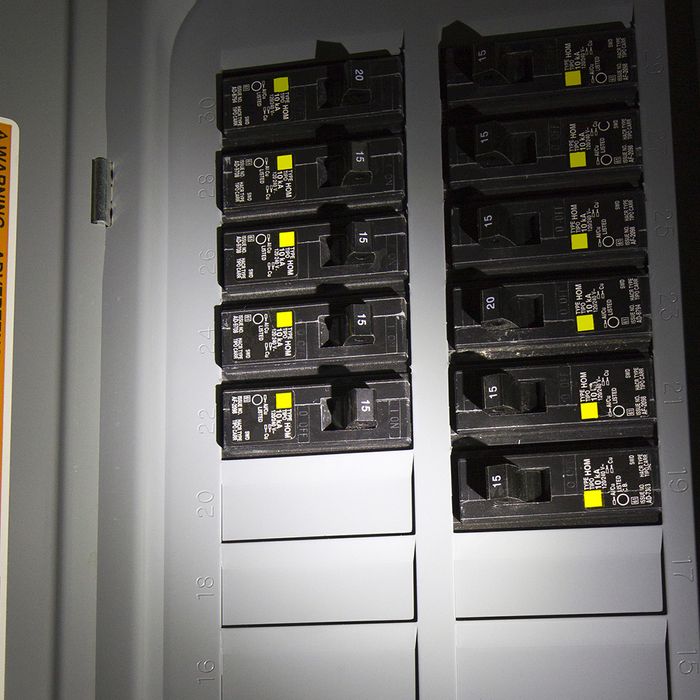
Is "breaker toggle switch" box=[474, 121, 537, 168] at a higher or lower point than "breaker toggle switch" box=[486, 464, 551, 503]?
higher

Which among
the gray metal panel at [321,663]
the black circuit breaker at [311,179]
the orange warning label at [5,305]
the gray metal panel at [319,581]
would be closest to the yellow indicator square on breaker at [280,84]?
the black circuit breaker at [311,179]

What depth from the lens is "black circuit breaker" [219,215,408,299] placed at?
1.48 m

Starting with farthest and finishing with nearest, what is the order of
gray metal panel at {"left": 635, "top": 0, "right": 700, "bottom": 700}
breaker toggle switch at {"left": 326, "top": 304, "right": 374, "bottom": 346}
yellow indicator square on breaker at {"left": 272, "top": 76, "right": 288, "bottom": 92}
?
yellow indicator square on breaker at {"left": 272, "top": 76, "right": 288, "bottom": 92}, breaker toggle switch at {"left": 326, "top": 304, "right": 374, "bottom": 346}, gray metal panel at {"left": 635, "top": 0, "right": 700, "bottom": 700}

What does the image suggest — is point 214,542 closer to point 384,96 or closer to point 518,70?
point 384,96

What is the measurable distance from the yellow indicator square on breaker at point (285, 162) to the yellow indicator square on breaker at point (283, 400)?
0.40m

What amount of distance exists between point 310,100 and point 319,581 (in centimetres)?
83

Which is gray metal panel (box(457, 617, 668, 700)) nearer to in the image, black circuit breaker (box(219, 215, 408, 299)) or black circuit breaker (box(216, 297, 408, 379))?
black circuit breaker (box(216, 297, 408, 379))

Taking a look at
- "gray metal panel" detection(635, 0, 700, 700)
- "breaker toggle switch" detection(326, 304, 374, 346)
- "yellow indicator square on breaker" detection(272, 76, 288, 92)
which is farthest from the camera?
"yellow indicator square on breaker" detection(272, 76, 288, 92)

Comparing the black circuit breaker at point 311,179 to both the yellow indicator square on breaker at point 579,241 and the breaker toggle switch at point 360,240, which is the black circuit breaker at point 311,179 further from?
the yellow indicator square on breaker at point 579,241

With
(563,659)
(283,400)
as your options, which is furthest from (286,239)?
(563,659)

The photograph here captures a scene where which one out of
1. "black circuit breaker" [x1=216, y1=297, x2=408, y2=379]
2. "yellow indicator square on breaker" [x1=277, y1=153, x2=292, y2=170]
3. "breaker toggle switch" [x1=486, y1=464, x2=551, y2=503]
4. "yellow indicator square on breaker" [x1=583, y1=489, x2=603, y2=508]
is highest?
"yellow indicator square on breaker" [x1=277, y1=153, x2=292, y2=170]

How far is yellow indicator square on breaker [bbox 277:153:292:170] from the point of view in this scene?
1.52 meters

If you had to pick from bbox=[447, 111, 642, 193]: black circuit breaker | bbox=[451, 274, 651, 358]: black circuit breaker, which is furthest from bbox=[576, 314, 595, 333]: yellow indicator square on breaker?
bbox=[447, 111, 642, 193]: black circuit breaker

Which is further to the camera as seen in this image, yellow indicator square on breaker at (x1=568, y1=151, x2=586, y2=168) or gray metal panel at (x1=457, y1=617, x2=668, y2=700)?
yellow indicator square on breaker at (x1=568, y1=151, x2=586, y2=168)
